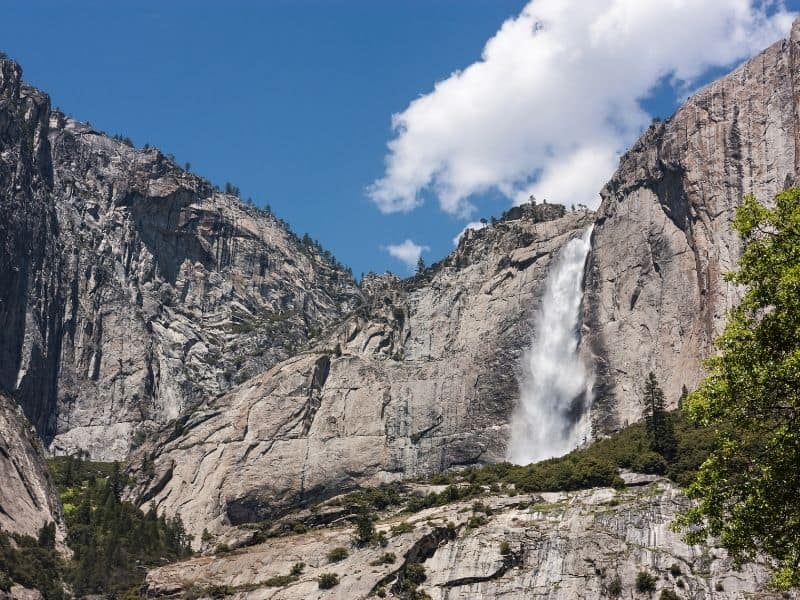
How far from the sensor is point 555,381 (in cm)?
11819

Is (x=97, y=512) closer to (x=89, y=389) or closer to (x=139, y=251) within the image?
(x=89, y=389)

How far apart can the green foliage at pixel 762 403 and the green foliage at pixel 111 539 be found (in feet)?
261

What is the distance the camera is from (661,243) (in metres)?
113

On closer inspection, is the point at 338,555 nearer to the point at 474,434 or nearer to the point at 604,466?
the point at 604,466

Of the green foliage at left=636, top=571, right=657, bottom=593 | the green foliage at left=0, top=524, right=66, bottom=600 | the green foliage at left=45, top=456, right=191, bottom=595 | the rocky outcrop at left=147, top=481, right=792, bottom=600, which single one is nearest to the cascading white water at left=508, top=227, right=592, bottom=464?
the rocky outcrop at left=147, top=481, right=792, bottom=600

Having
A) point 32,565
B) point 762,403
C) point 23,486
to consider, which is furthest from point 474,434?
point 762,403

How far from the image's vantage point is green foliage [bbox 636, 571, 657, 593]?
71.0 meters

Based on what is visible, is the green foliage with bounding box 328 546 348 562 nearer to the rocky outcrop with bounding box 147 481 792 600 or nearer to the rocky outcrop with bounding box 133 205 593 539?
the rocky outcrop with bounding box 147 481 792 600

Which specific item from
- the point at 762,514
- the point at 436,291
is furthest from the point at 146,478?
the point at 762,514

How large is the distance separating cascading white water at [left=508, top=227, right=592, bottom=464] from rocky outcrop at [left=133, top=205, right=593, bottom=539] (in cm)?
174

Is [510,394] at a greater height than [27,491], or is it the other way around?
[510,394]

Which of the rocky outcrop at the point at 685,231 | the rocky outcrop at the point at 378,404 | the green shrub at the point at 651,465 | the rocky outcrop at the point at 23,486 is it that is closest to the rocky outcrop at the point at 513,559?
the green shrub at the point at 651,465

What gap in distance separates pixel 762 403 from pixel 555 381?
9083 centimetres

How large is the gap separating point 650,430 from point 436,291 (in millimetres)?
53613
